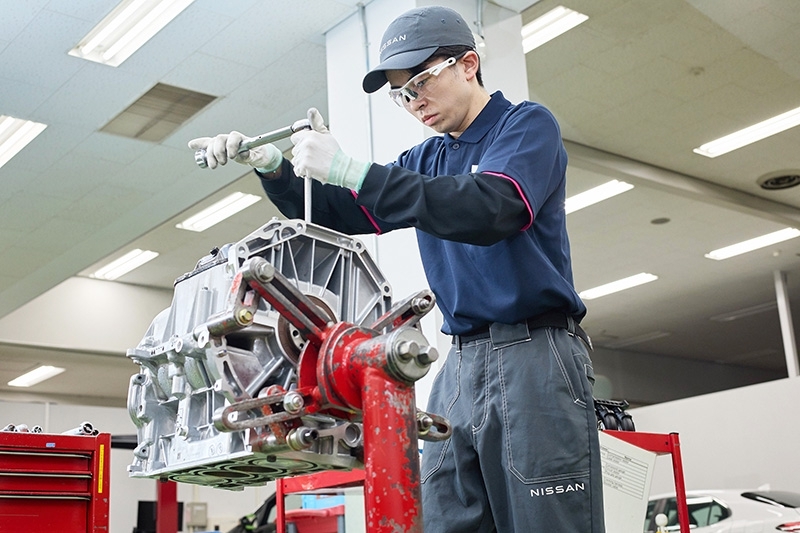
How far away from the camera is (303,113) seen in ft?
22.0

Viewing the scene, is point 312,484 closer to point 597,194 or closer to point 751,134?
point 751,134

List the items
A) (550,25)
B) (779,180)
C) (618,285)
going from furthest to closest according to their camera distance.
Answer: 1. (618,285)
2. (779,180)
3. (550,25)

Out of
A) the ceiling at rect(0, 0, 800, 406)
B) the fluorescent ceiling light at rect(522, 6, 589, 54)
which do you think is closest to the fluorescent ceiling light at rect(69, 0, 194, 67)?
the ceiling at rect(0, 0, 800, 406)

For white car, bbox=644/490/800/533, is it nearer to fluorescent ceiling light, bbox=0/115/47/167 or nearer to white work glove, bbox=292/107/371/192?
fluorescent ceiling light, bbox=0/115/47/167

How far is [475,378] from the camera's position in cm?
169

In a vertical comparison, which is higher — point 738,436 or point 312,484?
point 738,436

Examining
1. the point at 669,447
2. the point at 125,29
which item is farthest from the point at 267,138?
the point at 125,29

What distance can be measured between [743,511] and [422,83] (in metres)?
7.25

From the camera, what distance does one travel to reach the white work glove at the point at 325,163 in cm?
148

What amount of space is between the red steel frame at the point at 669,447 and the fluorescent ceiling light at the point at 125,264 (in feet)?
24.7

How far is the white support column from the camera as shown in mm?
11531

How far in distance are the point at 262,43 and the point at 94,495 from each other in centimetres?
317

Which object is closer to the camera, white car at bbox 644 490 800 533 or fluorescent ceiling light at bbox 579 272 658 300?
white car at bbox 644 490 800 533

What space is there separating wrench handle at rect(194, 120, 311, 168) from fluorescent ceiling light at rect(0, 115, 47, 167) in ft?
17.9
